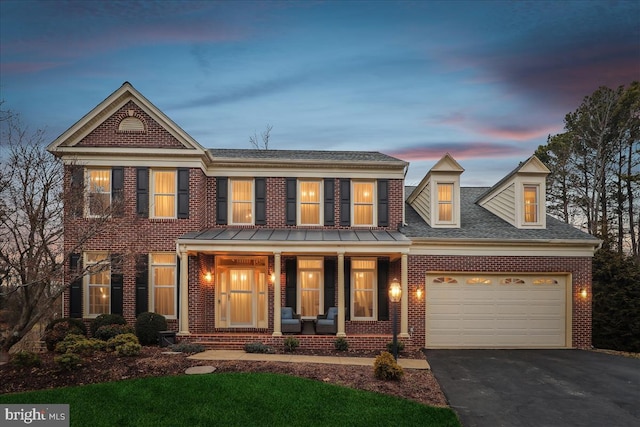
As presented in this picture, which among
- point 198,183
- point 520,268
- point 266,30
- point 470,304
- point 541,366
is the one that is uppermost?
point 266,30

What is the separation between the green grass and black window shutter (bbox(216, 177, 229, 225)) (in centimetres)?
747

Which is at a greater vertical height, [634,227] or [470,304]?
[634,227]

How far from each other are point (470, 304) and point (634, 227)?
55.9 feet

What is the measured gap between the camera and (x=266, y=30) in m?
15.3

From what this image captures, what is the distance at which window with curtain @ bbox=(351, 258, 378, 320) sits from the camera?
15.5 metres

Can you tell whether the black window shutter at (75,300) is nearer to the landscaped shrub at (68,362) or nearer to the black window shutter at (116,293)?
the black window shutter at (116,293)

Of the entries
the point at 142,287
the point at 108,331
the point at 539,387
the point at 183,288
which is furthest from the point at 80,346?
the point at 539,387

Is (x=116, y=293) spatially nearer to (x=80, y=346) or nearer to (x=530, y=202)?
(x=80, y=346)

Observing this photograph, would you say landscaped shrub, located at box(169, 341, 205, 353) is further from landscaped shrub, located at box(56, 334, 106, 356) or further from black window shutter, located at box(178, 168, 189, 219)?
black window shutter, located at box(178, 168, 189, 219)

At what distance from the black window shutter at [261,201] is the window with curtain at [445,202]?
700cm

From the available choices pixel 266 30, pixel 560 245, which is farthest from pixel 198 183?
pixel 560 245

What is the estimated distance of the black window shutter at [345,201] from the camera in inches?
634

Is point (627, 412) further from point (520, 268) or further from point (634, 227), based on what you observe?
point (634, 227)

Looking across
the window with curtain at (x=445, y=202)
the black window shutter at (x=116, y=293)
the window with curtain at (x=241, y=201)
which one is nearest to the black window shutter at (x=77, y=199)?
the black window shutter at (x=116, y=293)
